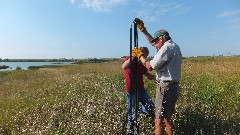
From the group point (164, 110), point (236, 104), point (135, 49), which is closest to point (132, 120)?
point (164, 110)

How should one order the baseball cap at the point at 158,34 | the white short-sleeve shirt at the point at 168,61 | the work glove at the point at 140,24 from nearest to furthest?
the white short-sleeve shirt at the point at 168,61 → the baseball cap at the point at 158,34 → the work glove at the point at 140,24

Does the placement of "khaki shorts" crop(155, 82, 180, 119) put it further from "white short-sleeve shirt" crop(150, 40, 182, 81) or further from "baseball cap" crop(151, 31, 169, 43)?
"baseball cap" crop(151, 31, 169, 43)

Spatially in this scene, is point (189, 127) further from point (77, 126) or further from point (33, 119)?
point (33, 119)

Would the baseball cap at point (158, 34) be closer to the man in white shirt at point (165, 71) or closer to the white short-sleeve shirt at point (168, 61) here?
the man in white shirt at point (165, 71)

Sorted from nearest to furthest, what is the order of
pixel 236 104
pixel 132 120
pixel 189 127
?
pixel 132 120, pixel 189 127, pixel 236 104

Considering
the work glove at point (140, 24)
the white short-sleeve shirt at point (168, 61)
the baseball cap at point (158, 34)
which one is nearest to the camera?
the white short-sleeve shirt at point (168, 61)

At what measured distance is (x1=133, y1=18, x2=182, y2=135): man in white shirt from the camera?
5.90m

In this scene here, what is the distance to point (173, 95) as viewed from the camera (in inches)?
245

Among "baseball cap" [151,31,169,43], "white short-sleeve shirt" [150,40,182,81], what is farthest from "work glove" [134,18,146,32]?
"white short-sleeve shirt" [150,40,182,81]

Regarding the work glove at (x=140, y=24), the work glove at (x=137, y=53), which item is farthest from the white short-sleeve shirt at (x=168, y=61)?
the work glove at (x=140, y=24)

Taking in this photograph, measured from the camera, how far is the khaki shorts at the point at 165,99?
6133 mm

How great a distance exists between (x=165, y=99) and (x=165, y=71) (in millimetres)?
566

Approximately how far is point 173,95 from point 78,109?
3670 mm

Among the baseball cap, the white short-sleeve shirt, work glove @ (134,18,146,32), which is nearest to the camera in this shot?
the white short-sleeve shirt
